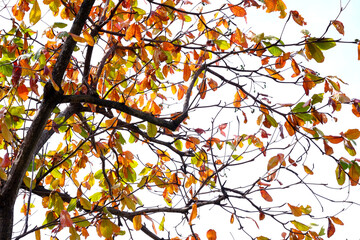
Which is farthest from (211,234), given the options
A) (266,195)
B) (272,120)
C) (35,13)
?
(35,13)

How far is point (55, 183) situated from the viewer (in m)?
2.53

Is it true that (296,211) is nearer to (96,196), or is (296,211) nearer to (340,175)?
(340,175)

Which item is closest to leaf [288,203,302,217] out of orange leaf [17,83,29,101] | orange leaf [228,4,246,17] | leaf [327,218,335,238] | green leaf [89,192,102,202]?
leaf [327,218,335,238]

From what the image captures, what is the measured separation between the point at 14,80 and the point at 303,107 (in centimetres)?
153

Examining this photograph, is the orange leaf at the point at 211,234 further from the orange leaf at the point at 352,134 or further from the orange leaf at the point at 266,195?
the orange leaf at the point at 352,134

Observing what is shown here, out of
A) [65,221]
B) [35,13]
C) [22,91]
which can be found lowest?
[65,221]

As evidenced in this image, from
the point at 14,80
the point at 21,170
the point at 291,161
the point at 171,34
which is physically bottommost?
the point at 291,161

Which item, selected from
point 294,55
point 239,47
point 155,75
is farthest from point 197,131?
point 294,55

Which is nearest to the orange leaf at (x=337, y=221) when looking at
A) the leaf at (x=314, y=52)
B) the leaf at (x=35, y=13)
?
the leaf at (x=314, y=52)

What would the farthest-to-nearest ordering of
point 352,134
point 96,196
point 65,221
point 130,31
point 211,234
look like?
point 96,196 → point 211,234 → point 130,31 → point 352,134 → point 65,221

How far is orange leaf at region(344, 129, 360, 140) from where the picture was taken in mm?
2010

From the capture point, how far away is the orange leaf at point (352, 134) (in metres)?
2.01

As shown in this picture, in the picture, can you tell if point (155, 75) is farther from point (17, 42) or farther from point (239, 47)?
point (17, 42)

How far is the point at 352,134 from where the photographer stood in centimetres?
203
